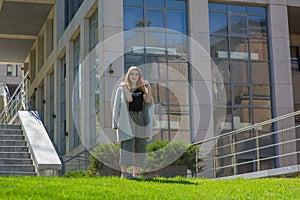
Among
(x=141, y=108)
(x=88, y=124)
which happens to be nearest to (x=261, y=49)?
(x=88, y=124)

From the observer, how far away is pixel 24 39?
Result: 135 ft

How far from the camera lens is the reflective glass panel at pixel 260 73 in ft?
80.2

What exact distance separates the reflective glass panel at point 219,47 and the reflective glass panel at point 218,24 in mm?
229

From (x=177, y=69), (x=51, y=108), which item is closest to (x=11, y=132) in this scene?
(x=177, y=69)

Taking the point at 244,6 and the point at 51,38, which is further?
the point at 51,38

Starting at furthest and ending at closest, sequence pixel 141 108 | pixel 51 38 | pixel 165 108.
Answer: pixel 51 38
pixel 165 108
pixel 141 108

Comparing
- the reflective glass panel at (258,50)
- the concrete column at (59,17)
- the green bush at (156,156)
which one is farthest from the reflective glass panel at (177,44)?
the concrete column at (59,17)

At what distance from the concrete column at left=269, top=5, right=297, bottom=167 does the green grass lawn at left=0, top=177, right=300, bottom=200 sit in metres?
14.2

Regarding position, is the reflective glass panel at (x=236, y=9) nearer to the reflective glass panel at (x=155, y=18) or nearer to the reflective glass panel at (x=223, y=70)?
the reflective glass panel at (x=223, y=70)

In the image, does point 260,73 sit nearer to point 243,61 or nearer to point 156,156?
point 243,61

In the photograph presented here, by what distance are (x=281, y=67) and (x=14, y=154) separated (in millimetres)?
11129

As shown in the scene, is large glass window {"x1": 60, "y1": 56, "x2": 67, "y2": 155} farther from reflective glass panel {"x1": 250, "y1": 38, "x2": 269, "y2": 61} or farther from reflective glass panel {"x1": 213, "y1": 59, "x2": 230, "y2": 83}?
reflective glass panel {"x1": 250, "y1": 38, "x2": 269, "y2": 61}

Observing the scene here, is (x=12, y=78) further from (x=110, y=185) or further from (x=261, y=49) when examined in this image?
(x=110, y=185)

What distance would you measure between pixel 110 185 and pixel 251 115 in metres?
15.7
